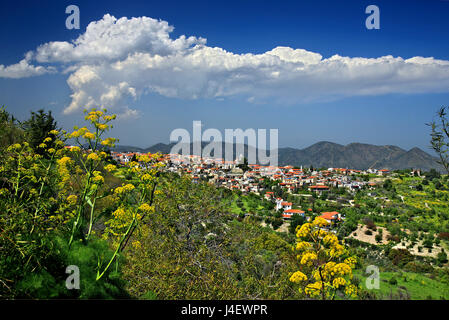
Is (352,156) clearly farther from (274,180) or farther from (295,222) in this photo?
(295,222)

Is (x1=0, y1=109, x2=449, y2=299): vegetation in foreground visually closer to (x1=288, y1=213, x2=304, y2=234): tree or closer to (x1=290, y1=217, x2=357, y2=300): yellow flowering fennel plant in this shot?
(x1=290, y1=217, x2=357, y2=300): yellow flowering fennel plant

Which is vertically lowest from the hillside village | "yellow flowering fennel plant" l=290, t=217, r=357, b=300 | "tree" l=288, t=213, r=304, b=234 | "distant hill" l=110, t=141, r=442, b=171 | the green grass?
the green grass

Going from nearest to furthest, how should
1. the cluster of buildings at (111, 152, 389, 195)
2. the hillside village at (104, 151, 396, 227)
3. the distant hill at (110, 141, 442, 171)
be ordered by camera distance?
the hillside village at (104, 151, 396, 227), the cluster of buildings at (111, 152, 389, 195), the distant hill at (110, 141, 442, 171)

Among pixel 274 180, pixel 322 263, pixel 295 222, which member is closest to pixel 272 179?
pixel 274 180

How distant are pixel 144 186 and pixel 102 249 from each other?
3.61 feet

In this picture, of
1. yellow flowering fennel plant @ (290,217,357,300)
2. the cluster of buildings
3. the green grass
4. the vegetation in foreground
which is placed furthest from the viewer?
the cluster of buildings

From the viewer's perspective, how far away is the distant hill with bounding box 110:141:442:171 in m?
102

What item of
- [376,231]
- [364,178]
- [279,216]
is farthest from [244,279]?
[364,178]

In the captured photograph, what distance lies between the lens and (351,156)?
136 meters

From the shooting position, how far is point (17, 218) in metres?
1.90

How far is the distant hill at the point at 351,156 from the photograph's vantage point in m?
102

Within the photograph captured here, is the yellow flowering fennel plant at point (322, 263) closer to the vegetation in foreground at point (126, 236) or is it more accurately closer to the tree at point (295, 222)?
the vegetation in foreground at point (126, 236)

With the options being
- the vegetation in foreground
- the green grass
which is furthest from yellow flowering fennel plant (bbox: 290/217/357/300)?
the green grass

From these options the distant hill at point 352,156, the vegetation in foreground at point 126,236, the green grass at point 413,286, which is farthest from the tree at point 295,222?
the distant hill at point 352,156
